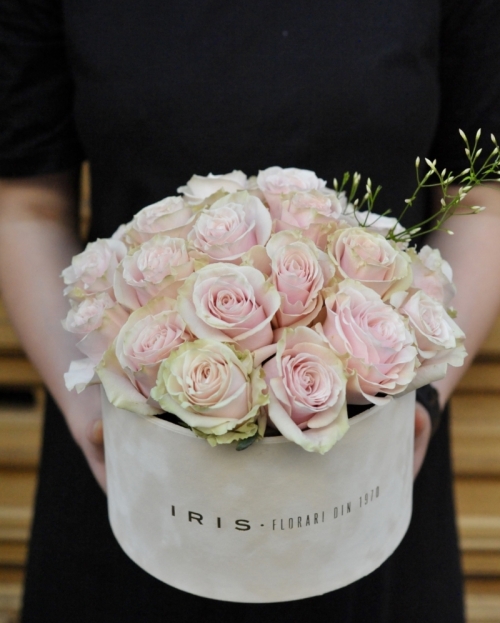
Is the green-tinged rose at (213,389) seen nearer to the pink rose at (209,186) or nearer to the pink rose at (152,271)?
the pink rose at (152,271)

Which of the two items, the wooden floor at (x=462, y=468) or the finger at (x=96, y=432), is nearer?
the finger at (x=96, y=432)

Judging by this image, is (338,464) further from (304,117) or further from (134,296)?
(304,117)

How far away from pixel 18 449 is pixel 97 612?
2.68 ft

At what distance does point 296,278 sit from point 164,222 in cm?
15

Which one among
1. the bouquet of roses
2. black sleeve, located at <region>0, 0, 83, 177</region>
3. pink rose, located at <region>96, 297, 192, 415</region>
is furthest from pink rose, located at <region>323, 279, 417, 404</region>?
black sleeve, located at <region>0, 0, 83, 177</region>

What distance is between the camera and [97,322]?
0.60 m

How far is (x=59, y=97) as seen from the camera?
102 cm

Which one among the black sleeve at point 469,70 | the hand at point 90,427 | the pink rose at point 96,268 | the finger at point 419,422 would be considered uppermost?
the black sleeve at point 469,70

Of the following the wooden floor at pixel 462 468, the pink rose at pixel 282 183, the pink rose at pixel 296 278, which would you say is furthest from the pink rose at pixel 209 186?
the wooden floor at pixel 462 468

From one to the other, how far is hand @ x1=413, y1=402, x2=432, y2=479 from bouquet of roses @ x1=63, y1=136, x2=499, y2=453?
0.75 ft

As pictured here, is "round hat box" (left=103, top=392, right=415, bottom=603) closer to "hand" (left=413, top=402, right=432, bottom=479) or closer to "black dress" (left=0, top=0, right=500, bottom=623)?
"hand" (left=413, top=402, right=432, bottom=479)

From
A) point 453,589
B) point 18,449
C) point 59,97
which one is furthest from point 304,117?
point 18,449

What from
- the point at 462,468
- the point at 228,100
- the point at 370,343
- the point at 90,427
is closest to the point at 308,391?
the point at 370,343

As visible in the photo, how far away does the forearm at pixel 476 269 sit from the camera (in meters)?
0.94
